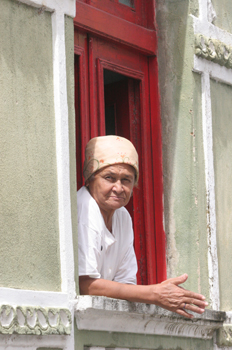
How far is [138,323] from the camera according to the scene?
15.5ft

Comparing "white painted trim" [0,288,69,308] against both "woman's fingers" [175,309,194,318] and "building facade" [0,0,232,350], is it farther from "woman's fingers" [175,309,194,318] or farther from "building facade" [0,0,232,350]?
"woman's fingers" [175,309,194,318]

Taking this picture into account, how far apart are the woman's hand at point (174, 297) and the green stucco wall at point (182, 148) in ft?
2.43

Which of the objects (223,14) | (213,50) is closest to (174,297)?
(213,50)

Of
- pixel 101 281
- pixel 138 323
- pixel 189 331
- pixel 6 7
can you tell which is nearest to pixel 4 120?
pixel 6 7

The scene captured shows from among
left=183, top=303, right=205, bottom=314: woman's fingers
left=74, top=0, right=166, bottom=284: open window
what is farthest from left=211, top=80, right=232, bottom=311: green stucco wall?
left=183, top=303, right=205, bottom=314: woman's fingers

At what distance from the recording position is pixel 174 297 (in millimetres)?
4602

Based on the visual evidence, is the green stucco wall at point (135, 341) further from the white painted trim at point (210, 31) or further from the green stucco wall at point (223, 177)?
the white painted trim at point (210, 31)

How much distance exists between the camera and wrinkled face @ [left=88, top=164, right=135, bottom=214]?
4676mm

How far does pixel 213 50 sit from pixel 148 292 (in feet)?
7.49

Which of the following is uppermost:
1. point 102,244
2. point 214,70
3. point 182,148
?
point 214,70

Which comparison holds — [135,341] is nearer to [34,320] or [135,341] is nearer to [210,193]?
[34,320]

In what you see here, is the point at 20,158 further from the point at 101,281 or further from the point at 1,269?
the point at 101,281

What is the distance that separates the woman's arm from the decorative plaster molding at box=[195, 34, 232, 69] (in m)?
2.00

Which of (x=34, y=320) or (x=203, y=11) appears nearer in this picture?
(x=34, y=320)
